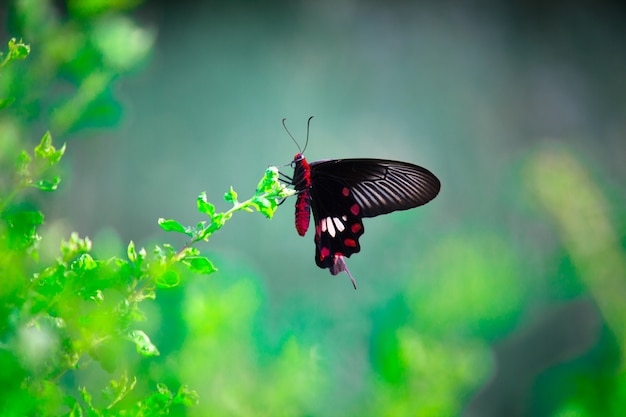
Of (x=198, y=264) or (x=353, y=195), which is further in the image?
(x=353, y=195)

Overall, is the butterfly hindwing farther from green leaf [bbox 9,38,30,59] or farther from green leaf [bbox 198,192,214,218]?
green leaf [bbox 9,38,30,59]

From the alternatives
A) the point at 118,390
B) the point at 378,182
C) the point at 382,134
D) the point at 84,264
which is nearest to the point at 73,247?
the point at 84,264

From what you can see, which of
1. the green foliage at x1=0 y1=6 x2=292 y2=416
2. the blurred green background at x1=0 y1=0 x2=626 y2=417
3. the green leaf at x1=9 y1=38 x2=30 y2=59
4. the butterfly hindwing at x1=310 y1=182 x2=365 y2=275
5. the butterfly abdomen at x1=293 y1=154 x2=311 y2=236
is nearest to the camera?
the green foliage at x1=0 y1=6 x2=292 y2=416

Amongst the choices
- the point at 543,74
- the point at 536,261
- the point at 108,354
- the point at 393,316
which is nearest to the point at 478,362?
the point at 393,316

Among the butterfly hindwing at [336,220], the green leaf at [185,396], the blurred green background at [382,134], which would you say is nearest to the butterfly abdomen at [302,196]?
the butterfly hindwing at [336,220]

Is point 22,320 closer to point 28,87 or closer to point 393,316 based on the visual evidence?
point 28,87

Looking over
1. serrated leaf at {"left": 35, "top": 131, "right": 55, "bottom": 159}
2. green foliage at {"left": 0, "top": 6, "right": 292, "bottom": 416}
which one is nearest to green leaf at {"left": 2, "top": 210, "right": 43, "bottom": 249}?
green foliage at {"left": 0, "top": 6, "right": 292, "bottom": 416}

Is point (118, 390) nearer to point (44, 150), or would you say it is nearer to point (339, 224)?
point (44, 150)
